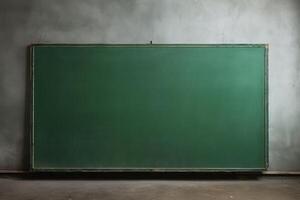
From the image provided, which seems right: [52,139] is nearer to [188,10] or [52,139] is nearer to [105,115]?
[105,115]

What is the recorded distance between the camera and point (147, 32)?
5371 mm

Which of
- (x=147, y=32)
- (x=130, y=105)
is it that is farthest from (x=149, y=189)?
(x=147, y=32)

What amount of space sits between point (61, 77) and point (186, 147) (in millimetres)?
1876

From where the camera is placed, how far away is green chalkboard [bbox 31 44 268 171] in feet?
17.4

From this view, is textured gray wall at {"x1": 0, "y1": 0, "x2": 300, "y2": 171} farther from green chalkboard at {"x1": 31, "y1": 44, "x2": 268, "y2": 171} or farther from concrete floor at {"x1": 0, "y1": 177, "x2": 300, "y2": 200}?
concrete floor at {"x1": 0, "y1": 177, "x2": 300, "y2": 200}

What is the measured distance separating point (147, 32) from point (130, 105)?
0.99m

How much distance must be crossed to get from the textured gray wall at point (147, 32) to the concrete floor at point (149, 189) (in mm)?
351

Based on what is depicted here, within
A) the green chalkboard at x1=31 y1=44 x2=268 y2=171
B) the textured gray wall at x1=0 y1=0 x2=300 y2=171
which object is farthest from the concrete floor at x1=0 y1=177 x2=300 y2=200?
the textured gray wall at x1=0 y1=0 x2=300 y2=171

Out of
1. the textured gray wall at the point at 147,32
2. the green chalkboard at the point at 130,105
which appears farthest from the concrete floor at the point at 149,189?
the textured gray wall at the point at 147,32

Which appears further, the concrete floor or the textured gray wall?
the textured gray wall

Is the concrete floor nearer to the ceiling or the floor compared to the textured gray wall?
nearer to the floor

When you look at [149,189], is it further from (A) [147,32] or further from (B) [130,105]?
(A) [147,32]

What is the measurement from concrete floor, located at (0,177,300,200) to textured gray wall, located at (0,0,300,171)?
351mm

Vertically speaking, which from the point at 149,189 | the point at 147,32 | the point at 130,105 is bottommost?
the point at 149,189
